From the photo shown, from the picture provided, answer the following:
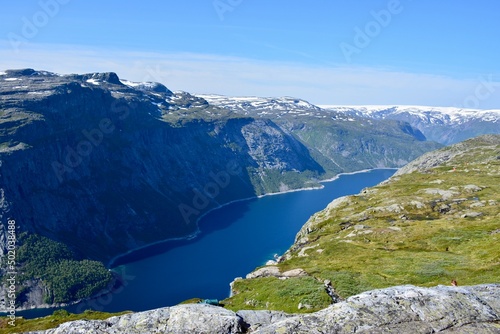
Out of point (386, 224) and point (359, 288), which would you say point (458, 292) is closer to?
point (359, 288)

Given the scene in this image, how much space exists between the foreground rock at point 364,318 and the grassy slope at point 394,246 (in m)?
19.5

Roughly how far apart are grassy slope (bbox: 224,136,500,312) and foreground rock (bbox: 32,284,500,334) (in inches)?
768

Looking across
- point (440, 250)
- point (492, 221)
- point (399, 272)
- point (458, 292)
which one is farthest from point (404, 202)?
point (458, 292)

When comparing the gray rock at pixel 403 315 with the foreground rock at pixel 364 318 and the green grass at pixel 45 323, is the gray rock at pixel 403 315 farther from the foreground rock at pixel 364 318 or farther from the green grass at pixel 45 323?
the green grass at pixel 45 323

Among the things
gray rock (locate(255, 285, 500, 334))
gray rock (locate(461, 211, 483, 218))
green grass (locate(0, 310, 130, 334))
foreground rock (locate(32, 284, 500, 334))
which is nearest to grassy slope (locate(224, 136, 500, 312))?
gray rock (locate(461, 211, 483, 218))

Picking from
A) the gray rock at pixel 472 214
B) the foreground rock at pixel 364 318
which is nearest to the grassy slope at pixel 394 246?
the gray rock at pixel 472 214

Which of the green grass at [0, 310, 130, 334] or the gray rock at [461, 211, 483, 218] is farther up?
the green grass at [0, 310, 130, 334]

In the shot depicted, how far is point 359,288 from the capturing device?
162 feet

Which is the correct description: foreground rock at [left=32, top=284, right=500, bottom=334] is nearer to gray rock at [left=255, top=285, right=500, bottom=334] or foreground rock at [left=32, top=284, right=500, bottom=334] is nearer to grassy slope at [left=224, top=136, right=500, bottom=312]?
gray rock at [left=255, top=285, right=500, bottom=334]

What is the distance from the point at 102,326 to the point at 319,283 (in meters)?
33.0

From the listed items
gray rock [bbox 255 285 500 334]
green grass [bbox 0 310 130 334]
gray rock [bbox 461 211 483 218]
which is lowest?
gray rock [bbox 461 211 483 218]

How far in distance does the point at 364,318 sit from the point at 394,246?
59702 mm

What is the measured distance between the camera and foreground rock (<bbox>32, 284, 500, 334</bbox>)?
2191 cm

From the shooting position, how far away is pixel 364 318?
72.8 feet
